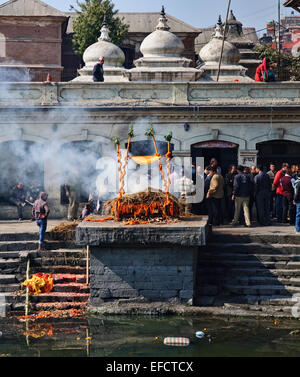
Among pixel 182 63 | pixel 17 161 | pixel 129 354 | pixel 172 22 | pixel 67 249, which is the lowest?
pixel 129 354

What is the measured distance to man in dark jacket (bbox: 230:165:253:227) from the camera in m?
20.0

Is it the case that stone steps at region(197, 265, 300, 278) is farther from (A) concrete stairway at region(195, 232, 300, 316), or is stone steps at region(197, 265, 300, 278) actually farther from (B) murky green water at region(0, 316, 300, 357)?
(B) murky green water at region(0, 316, 300, 357)

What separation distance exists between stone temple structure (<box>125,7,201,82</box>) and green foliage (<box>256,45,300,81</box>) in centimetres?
1141

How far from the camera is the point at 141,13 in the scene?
42906 mm

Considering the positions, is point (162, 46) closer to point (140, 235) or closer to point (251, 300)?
point (140, 235)

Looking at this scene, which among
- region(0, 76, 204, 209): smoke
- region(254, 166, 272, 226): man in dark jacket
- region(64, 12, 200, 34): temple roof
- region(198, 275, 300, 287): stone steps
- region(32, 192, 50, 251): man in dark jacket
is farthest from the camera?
region(64, 12, 200, 34): temple roof

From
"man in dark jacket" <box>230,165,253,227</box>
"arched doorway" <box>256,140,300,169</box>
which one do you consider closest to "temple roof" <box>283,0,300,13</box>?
"arched doorway" <box>256,140,300,169</box>

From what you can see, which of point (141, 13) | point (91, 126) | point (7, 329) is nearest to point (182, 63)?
point (91, 126)

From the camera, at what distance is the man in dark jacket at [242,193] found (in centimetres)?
2005

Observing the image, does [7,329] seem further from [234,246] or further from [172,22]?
[172,22]

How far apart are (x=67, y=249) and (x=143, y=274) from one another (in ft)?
8.27

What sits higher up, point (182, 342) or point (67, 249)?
point (67, 249)

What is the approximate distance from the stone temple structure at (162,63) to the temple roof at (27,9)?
11.3 m

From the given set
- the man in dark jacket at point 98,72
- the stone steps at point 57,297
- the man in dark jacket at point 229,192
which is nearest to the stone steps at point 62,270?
the stone steps at point 57,297
